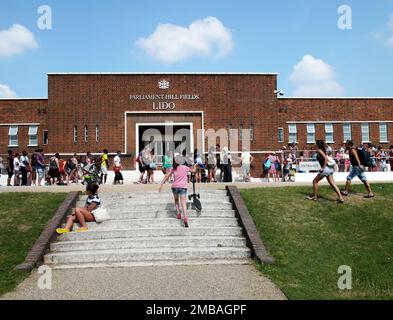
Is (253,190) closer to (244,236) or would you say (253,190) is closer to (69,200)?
(244,236)

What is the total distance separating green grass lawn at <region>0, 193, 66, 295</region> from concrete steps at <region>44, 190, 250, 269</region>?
0.67 metres

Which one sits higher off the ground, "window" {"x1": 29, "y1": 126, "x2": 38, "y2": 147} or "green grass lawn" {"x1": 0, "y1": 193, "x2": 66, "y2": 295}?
"window" {"x1": 29, "y1": 126, "x2": 38, "y2": 147}

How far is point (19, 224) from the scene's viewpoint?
37.6ft

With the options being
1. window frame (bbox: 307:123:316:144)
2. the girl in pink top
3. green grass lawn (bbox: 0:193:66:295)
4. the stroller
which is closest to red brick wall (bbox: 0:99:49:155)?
the stroller

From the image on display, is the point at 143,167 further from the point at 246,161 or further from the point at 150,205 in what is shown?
the point at 150,205

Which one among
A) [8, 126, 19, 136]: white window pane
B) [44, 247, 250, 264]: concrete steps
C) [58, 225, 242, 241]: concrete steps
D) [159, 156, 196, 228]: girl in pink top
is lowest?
[44, 247, 250, 264]: concrete steps

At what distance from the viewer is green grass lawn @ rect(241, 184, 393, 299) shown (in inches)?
310

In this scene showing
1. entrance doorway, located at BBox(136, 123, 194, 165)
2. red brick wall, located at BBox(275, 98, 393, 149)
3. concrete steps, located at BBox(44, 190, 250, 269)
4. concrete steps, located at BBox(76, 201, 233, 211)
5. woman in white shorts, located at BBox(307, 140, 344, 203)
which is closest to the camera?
concrete steps, located at BBox(44, 190, 250, 269)

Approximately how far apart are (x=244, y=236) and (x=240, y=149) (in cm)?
1950

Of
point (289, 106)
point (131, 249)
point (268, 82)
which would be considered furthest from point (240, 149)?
point (131, 249)

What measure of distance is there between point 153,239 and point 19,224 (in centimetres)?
372

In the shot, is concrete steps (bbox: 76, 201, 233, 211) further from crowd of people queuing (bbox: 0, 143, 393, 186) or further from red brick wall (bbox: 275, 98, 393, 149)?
red brick wall (bbox: 275, 98, 393, 149)

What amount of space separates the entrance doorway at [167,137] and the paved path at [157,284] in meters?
21.6

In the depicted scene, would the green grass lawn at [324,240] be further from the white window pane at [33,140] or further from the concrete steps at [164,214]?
the white window pane at [33,140]
